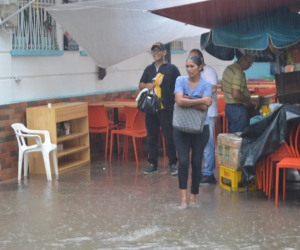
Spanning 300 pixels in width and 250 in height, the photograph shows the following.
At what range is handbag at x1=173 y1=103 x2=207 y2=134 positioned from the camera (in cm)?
747

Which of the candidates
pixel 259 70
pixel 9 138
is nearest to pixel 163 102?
pixel 9 138

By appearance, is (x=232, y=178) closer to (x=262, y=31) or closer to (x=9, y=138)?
(x=262, y=31)

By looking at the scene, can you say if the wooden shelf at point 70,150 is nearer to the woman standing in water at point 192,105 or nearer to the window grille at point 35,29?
A: the window grille at point 35,29

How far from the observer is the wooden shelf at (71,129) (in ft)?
32.9

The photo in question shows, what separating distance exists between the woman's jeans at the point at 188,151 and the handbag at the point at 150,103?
6.26ft

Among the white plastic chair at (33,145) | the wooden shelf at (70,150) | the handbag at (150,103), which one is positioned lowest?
the wooden shelf at (70,150)

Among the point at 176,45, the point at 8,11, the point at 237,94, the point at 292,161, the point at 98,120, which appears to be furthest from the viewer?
the point at 176,45

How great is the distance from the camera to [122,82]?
44.0 ft

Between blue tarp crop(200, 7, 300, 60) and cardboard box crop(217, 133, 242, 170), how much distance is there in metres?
1.24

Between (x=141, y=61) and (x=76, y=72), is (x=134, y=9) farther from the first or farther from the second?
(x=141, y=61)

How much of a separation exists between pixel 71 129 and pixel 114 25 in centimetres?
234

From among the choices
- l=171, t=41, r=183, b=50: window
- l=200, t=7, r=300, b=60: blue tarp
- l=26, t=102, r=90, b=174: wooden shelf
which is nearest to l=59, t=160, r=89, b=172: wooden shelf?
l=26, t=102, r=90, b=174: wooden shelf

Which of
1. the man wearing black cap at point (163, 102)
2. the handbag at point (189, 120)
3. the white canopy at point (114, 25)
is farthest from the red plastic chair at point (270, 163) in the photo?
the white canopy at point (114, 25)

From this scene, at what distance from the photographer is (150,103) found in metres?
9.60
